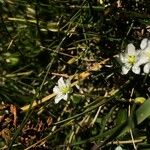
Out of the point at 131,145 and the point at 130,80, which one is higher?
the point at 130,80

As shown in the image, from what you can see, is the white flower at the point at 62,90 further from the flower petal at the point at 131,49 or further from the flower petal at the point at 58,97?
the flower petal at the point at 131,49

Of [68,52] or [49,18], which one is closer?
[68,52]

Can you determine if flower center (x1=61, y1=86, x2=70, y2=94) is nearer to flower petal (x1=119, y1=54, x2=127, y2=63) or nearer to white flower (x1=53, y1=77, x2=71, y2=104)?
white flower (x1=53, y1=77, x2=71, y2=104)

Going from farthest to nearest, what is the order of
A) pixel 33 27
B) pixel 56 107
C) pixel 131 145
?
1. pixel 33 27
2. pixel 56 107
3. pixel 131 145

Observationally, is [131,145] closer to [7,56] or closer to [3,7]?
[7,56]

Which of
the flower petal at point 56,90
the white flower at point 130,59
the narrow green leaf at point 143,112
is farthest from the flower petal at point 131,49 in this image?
the flower petal at point 56,90

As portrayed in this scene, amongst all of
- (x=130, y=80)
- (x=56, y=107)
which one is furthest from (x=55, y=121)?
(x=130, y=80)
